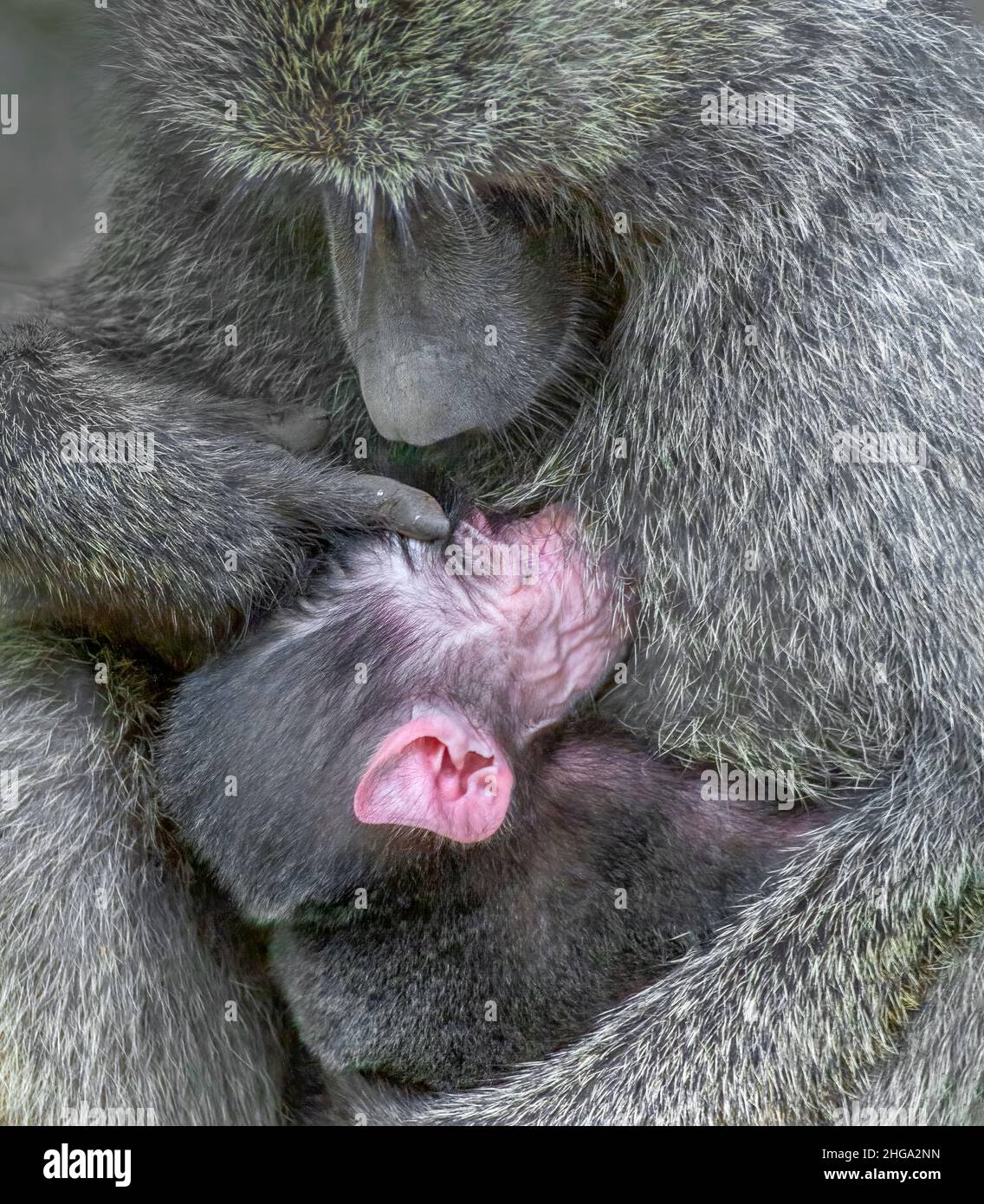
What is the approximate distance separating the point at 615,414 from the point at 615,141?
542 mm

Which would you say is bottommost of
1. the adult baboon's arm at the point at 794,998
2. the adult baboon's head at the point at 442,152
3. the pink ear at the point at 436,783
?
the adult baboon's arm at the point at 794,998

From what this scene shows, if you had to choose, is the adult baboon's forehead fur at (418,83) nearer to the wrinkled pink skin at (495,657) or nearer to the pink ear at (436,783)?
the wrinkled pink skin at (495,657)

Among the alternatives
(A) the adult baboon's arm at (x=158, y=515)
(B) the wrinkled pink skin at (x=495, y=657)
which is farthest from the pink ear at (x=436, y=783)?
(A) the adult baboon's arm at (x=158, y=515)

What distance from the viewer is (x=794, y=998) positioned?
2.43 m

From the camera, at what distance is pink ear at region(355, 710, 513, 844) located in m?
2.30

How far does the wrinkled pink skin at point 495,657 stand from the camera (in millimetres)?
2320

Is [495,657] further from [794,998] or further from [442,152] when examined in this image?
[442,152]

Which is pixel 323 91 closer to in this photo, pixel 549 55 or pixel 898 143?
pixel 549 55

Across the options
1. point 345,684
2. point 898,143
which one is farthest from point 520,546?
point 898,143

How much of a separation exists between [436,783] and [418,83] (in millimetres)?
1080

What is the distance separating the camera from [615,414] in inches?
103

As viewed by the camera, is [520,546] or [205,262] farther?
[205,262]

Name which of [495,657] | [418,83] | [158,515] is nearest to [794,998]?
[495,657]

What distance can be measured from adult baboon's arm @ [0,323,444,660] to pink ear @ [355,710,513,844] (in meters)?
0.42
